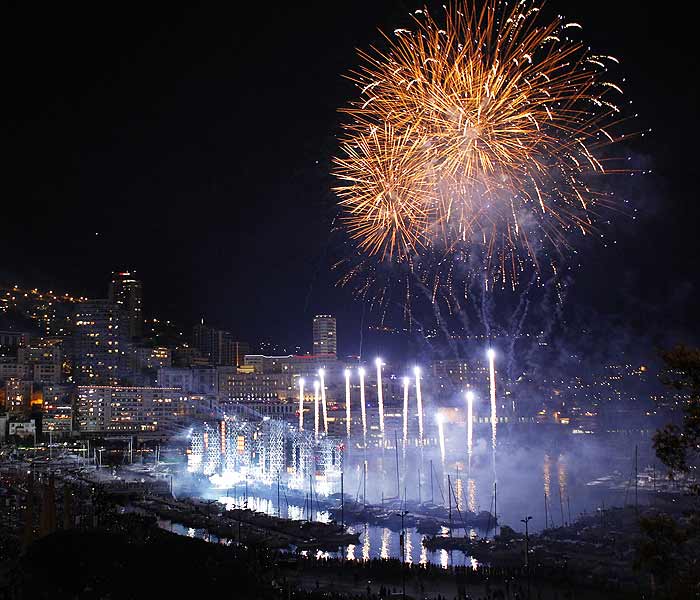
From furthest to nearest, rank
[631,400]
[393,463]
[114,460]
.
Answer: [631,400] < [114,460] < [393,463]

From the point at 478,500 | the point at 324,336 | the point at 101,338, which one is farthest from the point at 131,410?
the point at 478,500

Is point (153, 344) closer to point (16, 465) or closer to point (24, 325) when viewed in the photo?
point (24, 325)

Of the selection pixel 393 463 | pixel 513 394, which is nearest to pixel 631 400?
pixel 513 394

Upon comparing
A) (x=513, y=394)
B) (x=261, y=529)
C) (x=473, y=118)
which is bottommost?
(x=261, y=529)

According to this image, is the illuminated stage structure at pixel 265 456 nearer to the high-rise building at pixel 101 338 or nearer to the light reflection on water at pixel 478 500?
the light reflection on water at pixel 478 500

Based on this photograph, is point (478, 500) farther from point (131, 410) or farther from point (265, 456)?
point (131, 410)

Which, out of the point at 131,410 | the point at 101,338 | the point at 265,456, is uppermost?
the point at 101,338

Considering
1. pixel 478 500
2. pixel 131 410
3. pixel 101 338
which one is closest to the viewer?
pixel 478 500

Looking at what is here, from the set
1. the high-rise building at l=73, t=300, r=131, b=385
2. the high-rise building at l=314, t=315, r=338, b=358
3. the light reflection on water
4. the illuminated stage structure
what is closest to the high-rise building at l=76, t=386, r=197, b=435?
the high-rise building at l=73, t=300, r=131, b=385
